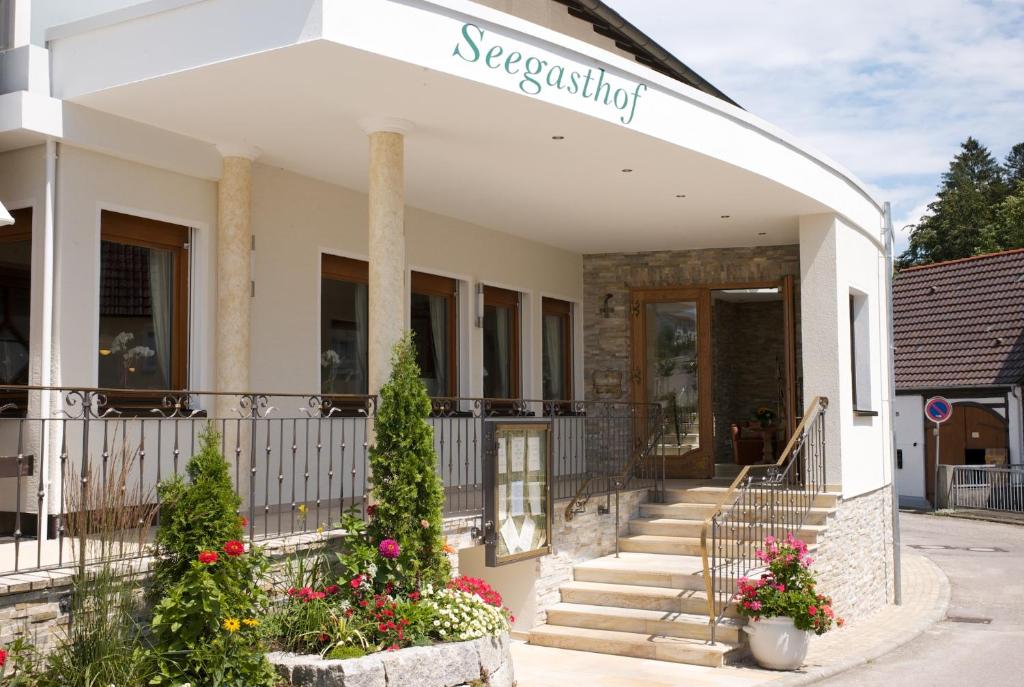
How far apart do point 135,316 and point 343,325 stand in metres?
2.34

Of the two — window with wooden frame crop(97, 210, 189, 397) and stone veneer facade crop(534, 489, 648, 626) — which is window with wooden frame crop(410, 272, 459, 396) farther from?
window with wooden frame crop(97, 210, 189, 397)

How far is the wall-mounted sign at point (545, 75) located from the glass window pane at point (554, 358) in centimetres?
554

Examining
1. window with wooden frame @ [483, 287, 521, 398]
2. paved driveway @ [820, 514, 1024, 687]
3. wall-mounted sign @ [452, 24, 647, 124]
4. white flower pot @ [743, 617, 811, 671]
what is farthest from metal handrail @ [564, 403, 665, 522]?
wall-mounted sign @ [452, 24, 647, 124]

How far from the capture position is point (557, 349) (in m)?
13.5

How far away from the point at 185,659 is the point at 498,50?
4.26 meters

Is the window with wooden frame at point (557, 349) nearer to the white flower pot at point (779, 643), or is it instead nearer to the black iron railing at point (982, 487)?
the white flower pot at point (779, 643)

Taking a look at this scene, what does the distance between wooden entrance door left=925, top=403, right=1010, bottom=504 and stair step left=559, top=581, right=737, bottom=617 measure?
1762cm

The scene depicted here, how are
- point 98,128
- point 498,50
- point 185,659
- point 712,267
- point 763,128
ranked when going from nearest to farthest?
point 185,659 < point 498,50 < point 98,128 < point 763,128 < point 712,267

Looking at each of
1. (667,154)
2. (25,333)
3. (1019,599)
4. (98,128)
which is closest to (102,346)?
(25,333)

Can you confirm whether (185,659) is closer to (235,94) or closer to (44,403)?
(44,403)

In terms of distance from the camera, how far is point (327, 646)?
247 inches

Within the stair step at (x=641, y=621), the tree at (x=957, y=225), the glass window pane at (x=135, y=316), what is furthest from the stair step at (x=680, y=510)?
the tree at (x=957, y=225)

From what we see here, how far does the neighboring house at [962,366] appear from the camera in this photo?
2452 centimetres

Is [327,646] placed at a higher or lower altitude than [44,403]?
lower
